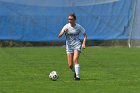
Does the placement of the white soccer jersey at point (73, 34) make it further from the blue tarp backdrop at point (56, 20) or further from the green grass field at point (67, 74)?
the blue tarp backdrop at point (56, 20)

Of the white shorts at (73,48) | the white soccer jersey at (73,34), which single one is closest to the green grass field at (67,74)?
the white shorts at (73,48)

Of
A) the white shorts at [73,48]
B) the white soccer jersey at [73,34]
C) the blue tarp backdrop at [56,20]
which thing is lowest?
the blue tarp backdrop at [56,20]

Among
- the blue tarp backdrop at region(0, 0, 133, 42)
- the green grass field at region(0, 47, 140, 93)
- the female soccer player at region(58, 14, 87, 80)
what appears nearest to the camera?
the green grass field at region(0, 47, 140, 93)

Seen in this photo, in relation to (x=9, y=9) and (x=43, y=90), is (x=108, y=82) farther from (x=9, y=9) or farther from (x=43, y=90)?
(x=9, y=9)

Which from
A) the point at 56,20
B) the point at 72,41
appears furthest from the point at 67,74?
the point at 56,20

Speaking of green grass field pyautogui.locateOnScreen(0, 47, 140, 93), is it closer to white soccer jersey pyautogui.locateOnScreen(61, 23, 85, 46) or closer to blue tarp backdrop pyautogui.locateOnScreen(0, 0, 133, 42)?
white soccer jersey pyautogui.locateOnScreen(61, 23, 85, 46)

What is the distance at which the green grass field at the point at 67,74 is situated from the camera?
1381 cm

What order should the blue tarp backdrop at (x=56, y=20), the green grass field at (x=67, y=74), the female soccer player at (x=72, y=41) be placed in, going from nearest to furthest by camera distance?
the green grass field at (x=67, y=74), the female soccer player at (x=72, y=41), the blue tarp backdrop at (x=56, y=20)

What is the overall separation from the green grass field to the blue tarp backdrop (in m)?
6.42

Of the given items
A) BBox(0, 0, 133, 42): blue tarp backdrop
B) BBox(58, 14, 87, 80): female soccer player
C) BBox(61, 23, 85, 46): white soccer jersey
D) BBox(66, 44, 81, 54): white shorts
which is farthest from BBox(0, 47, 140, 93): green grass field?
BBox(0, 0, 133, 42): blue tarp backdrop

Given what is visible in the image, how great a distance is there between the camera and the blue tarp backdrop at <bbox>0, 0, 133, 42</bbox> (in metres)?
33.0

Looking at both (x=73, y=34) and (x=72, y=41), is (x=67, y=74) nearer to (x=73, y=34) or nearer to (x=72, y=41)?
(x=72, y=41)

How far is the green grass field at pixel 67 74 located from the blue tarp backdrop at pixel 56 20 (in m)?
6.42

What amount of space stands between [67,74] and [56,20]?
1562 cm
